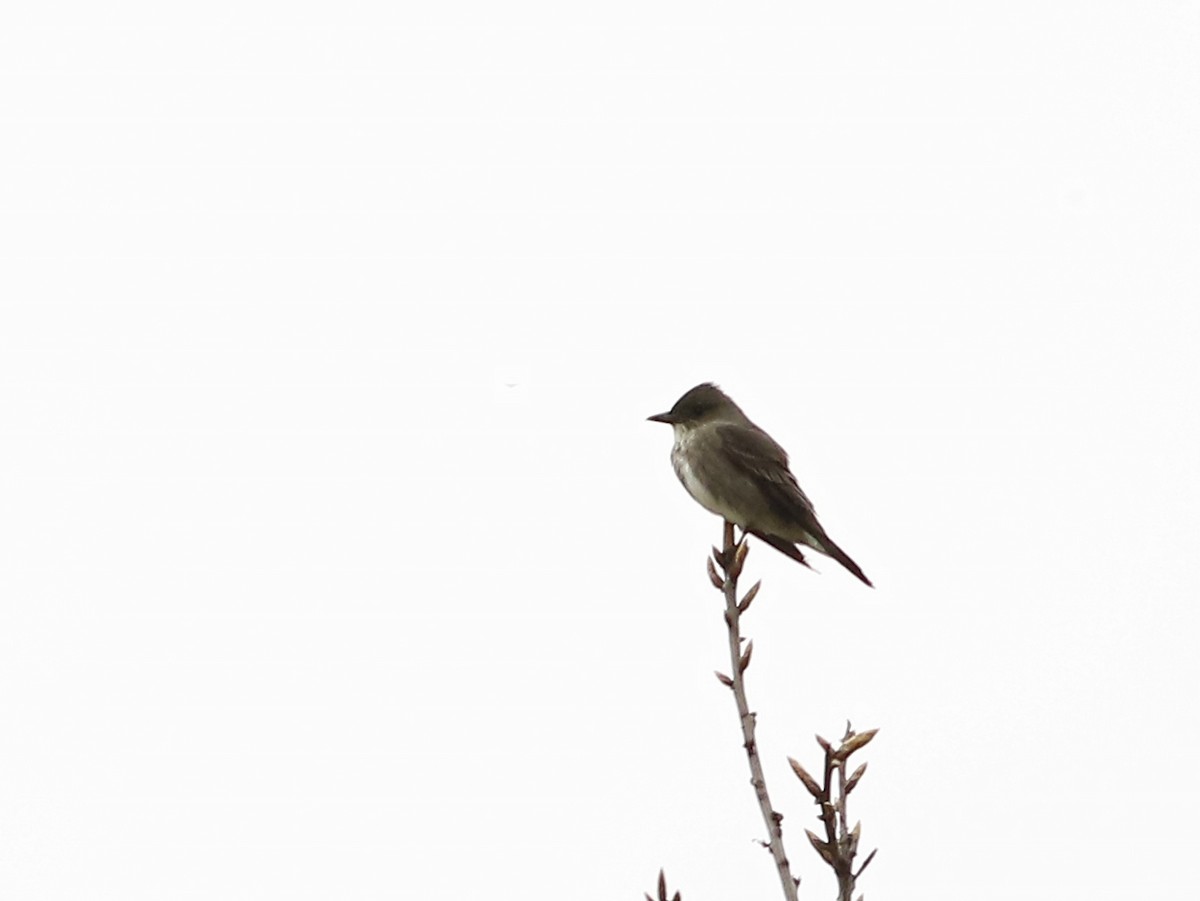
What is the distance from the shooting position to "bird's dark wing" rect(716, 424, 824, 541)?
772 centimetres

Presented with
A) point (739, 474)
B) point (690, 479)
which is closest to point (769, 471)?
point (739, 474)

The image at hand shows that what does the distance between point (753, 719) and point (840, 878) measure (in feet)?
1.63

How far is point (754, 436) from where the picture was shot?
Answer: 329 inches

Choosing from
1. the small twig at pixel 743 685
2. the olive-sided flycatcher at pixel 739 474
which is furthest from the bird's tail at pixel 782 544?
the small twig at pixel 743 685

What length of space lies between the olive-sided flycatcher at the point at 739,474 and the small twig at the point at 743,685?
1.87 metres

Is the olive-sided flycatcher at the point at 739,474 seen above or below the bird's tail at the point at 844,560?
above

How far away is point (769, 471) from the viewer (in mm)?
8039

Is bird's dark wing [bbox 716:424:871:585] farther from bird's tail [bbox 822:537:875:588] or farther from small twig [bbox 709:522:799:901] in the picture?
small twig [bbox 709:522:799:901]

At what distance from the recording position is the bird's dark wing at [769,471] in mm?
7723

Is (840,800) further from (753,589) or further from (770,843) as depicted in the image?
(753,589)

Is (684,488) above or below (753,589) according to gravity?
above

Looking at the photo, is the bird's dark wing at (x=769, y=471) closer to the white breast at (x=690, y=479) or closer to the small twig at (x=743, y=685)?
the white breast at (x=690, y=479)

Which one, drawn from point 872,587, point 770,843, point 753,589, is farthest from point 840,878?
point 872,587

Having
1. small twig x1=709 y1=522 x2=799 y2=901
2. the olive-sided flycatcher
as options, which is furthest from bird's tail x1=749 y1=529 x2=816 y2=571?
small twig x1=709 y1=522 x2=799 y2=901
